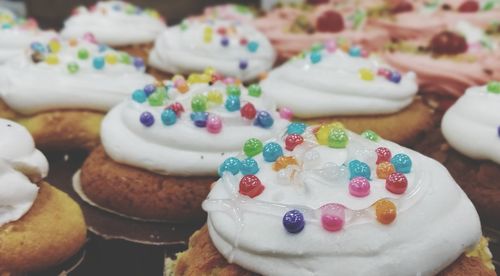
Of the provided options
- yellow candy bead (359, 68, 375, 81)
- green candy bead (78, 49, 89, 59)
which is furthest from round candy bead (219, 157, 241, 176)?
green candy bead (78, 49, 89, 59)

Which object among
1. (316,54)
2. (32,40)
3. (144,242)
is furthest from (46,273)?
(32,40)

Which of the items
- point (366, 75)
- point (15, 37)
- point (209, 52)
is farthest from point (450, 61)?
point (15, 37)

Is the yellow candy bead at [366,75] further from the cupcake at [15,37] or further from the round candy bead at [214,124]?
the cupcake at [15,37]

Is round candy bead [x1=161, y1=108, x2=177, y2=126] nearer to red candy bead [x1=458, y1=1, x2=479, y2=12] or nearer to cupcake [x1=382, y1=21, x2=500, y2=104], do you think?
cupcake [x1=382, y1=21, x2=500, y2=104]

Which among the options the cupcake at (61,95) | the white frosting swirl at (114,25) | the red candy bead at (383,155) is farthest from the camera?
the white frosting swirl at (114,25)

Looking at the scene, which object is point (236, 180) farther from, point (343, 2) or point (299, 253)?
point (343, 2)

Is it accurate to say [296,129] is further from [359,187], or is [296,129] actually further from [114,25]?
[114,25]

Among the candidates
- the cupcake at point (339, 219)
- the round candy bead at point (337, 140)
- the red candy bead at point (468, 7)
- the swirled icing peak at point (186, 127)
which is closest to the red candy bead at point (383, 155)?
the cupcake at point (339, 219)

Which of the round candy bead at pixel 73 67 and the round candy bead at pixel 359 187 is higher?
the round candy bead at pixel 359 187
